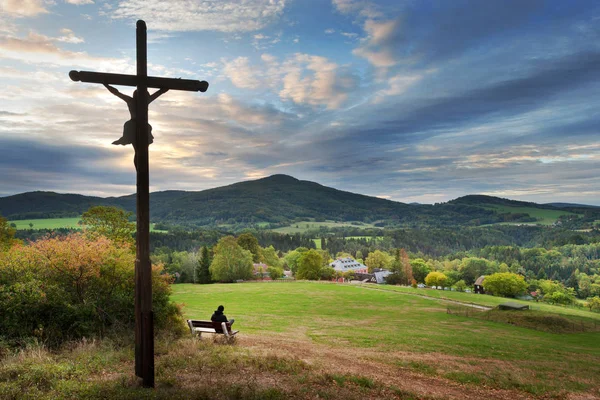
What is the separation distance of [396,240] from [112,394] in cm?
18831

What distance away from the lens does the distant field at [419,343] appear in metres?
10.8

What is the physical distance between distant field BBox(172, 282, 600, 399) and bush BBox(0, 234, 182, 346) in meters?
4.80

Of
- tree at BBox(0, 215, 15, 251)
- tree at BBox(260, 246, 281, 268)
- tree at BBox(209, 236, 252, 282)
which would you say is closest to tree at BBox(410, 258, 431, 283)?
tree at BBox(260, 246, 281, 268)

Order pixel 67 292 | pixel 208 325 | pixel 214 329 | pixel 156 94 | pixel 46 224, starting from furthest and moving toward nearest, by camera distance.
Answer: pixel 46 224, pixel 208 325, pixel 214 329, pixel 67 292, pixel 156 94

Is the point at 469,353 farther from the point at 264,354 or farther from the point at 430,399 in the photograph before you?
the point at 264,354

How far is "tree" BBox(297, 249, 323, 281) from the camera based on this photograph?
241 feet

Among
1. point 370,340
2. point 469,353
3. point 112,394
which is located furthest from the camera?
point 370,340

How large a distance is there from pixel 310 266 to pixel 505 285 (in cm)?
4403

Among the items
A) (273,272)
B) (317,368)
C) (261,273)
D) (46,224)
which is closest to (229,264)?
→ (261,273)

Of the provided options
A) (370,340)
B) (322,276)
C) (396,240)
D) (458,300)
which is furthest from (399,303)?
(396,240)

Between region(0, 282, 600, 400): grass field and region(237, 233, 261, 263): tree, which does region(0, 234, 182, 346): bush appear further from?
region(237, 233, 261, 263): tree

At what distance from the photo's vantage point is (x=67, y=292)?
1147cm

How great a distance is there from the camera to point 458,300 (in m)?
43.7

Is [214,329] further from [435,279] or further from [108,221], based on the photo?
[435,279]
